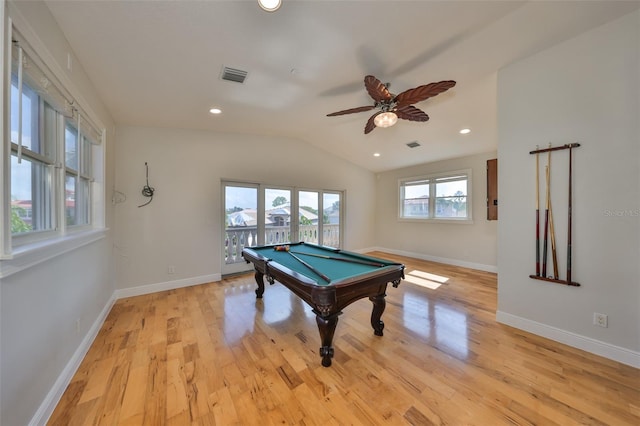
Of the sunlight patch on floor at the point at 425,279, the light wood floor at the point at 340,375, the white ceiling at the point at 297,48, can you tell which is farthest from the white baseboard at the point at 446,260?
the white ceiling at the point at 297,48

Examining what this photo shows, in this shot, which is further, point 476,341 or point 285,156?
point 285,156

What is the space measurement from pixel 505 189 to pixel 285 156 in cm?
385

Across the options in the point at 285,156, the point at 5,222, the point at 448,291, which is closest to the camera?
the point at 5,222

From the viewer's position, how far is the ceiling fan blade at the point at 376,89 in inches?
80.5

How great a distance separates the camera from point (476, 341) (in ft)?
7.35

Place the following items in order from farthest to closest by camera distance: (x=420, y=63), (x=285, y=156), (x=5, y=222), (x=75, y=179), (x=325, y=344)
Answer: (x=285, y=156)
(x=420, y=63)
(x=75, y=179)
(x=325, y=344)
(x=5, y=222)

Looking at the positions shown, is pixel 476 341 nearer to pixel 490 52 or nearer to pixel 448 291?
pixel 448 291

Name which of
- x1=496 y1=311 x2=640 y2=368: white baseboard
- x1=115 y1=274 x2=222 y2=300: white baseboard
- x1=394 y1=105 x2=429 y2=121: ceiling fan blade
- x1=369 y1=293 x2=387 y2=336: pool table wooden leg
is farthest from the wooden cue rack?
x1=115 y1=274 x2=222 y2=300: white baseboard

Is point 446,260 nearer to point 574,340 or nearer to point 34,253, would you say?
point 574,340

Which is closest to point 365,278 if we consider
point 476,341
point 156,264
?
point 476,341

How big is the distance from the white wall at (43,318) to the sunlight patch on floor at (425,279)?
426 centimetres

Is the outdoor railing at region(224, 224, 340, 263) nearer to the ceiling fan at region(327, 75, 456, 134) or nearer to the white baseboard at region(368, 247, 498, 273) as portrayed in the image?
the white baseboard at region(368, 247, 498, 273)

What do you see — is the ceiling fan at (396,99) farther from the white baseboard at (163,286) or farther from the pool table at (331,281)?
the white baseboard at (163,286)

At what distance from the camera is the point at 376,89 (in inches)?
85.5
